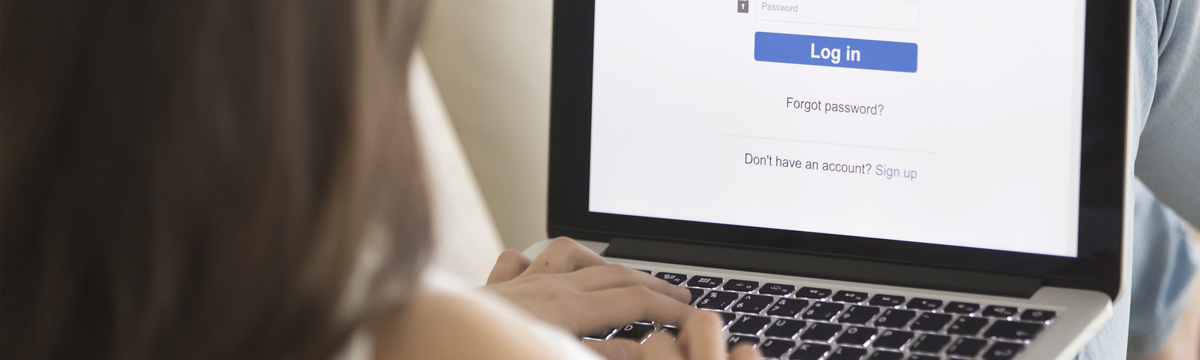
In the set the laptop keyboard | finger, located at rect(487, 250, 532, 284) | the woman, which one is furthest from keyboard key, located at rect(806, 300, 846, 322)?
the woman

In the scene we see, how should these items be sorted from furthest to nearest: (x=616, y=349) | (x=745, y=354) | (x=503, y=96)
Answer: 1. (x=503, y=96)
2. (x=616, y=349)
3. (x=745, y=354)

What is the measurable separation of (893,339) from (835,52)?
204 millimetres

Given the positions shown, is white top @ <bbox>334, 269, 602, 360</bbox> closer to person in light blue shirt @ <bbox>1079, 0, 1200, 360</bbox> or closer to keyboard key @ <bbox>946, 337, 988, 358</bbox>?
keyboard key @ <bbox>946, 337, 988, 358</bbox>

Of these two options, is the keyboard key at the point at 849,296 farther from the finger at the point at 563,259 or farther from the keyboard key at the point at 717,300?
the finger at the point at 563,259

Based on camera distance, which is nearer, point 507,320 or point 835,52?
point 507,320

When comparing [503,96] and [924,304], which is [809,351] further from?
[503,96]

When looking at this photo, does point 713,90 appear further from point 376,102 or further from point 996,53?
point 376,102

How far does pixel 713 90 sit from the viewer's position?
2.35 feet

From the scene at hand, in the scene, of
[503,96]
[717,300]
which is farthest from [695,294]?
[503,96]

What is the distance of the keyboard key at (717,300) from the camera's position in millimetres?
664

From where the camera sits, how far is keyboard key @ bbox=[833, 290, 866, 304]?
2.15 ft

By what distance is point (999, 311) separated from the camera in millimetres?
616

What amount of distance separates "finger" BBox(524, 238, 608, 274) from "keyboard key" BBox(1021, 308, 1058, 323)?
28cm

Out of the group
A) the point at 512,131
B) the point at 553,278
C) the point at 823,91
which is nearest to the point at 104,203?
the point at 553,278
